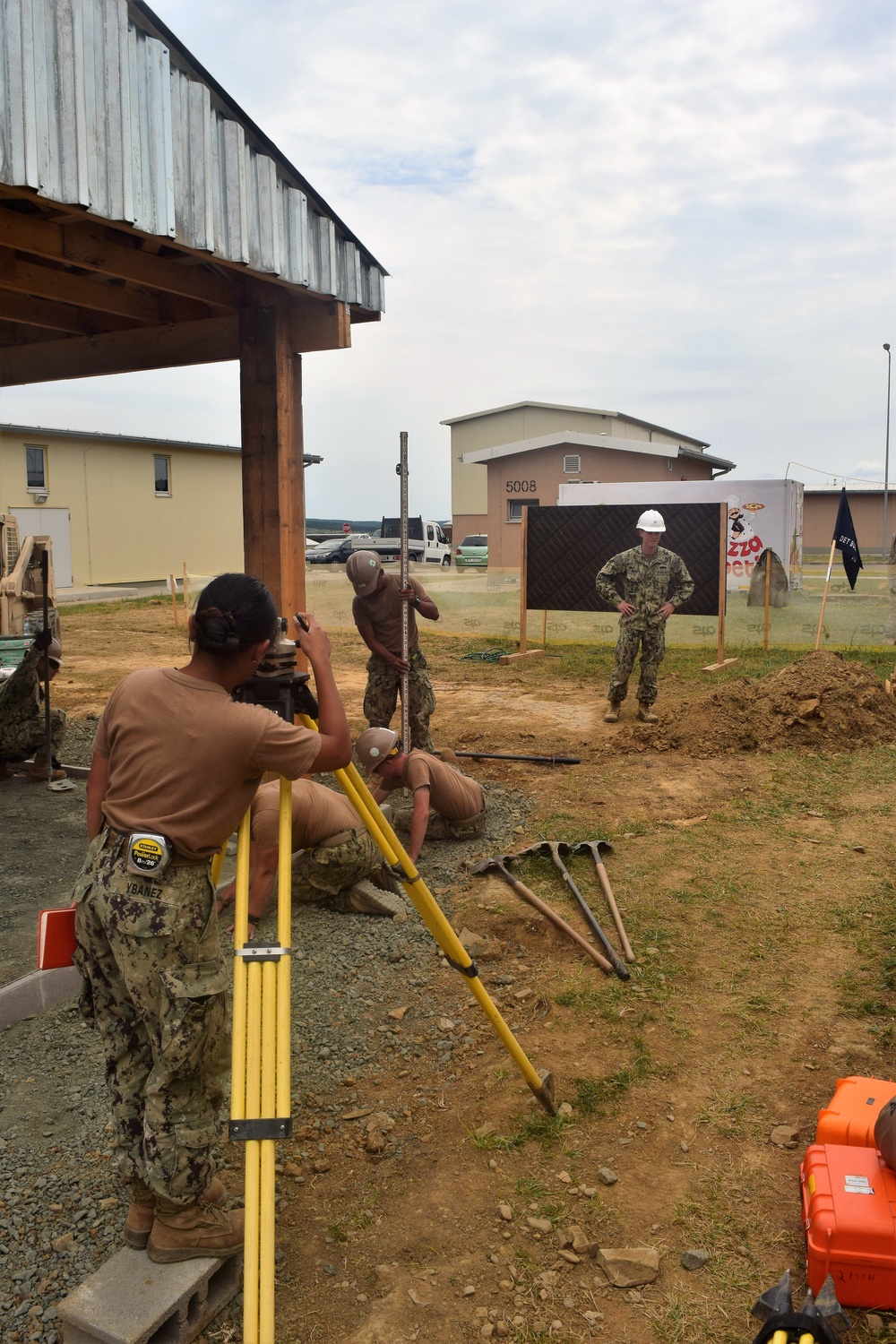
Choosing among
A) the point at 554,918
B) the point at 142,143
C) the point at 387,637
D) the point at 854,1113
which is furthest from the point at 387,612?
the point at 854,1113

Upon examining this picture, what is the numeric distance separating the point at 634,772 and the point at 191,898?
6.38 metres

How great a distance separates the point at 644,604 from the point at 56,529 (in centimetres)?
2159

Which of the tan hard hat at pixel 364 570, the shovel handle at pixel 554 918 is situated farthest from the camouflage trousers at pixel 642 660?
the shovel handle at pixel 554 918

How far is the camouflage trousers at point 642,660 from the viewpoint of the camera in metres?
10.6

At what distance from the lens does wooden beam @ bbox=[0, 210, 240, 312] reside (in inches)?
212

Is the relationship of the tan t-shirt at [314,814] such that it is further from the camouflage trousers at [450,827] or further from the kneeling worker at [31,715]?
the kneeling worker at [31,715]

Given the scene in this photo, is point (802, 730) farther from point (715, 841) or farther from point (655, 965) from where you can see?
point (655, 965)

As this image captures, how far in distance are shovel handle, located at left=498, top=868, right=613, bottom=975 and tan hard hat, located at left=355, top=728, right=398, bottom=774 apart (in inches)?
40.1

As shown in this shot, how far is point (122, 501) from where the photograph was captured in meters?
29.4

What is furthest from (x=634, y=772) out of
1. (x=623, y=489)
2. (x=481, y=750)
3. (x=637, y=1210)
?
(x=623, y=489)

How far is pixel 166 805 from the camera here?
93.7 inches

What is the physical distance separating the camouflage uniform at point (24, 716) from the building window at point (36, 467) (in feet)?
69.5

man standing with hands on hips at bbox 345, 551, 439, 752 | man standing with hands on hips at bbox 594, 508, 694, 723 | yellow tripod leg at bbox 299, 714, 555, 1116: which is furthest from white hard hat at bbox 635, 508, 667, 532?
yellow tripod leg at bbox 299, 714, 555, 1116

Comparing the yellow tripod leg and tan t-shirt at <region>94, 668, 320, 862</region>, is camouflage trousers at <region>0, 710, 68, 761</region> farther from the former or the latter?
tan t-shirt at <region>94, 668, 320, 862</region>
